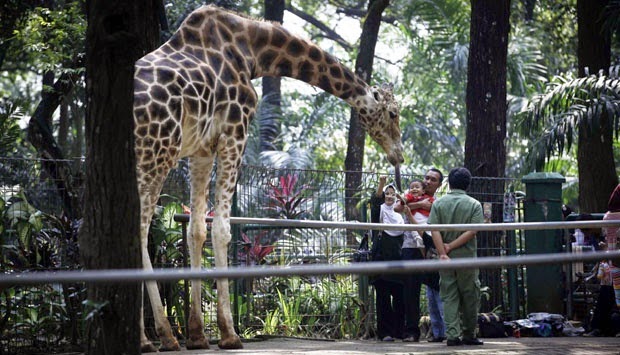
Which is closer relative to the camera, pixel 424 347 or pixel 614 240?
pixel 424 347

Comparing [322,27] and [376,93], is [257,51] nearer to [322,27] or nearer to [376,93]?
[376,93]

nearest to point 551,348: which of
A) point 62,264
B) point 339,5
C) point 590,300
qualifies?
point 590,300

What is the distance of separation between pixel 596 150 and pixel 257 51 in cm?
809

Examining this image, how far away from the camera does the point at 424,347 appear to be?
376 inches

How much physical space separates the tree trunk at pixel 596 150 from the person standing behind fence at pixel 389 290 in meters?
5.84

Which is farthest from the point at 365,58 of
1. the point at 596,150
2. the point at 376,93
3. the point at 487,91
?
the point at 376,93

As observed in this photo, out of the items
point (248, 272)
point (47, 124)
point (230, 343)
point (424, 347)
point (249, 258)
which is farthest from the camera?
point (47, 124)

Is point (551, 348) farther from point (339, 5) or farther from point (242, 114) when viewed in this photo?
point (339, 5)

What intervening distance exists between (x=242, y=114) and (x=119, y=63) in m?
3.82

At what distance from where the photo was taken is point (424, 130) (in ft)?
140

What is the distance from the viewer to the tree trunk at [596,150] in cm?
1591

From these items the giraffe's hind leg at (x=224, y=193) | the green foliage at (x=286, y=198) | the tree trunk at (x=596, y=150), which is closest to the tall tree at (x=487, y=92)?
the tree trunk at (x=596, y=150)

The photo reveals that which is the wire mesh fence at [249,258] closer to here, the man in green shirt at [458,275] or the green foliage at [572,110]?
the green foliage at [572,110]

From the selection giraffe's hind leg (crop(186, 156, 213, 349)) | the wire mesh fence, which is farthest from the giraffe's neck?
the wire mesh fence
